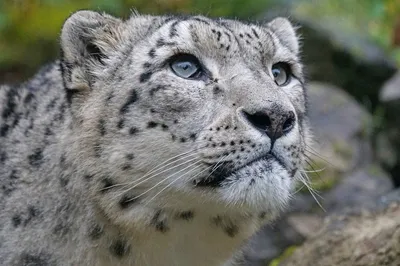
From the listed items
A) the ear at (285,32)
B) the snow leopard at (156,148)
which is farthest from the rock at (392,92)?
the snow leopard at (156,148)

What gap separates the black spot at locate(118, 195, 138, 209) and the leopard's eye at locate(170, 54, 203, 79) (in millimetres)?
632

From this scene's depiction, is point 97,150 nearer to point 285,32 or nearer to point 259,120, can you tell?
point 259,120

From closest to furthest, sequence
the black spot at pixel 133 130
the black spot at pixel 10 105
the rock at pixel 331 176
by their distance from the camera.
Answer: the black spot at pixel 133 130, the black spot at pixel 10 105, the rock at pixel 331 176

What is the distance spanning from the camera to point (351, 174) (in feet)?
21.4

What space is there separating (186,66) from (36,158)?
101 cm

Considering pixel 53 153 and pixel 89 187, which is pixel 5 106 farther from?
pixel 89 187

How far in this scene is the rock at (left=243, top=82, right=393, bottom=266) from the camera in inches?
224

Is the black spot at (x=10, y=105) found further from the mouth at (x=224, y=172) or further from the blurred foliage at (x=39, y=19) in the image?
the blurred foliage at (x=39, y=19)

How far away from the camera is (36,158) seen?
4039 millimetres

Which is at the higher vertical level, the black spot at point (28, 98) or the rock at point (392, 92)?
the black spot at point (28, 98)

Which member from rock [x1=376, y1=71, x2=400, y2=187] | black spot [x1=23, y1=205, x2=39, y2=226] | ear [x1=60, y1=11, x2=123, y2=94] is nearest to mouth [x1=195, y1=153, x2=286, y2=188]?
ear [x1=60, y1=11, x2=123, y2=94]

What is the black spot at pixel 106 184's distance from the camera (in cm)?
366

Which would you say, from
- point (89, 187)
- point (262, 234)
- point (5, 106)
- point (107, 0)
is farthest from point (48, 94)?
point (107, 0)

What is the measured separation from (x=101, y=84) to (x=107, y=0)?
5.12 metres
